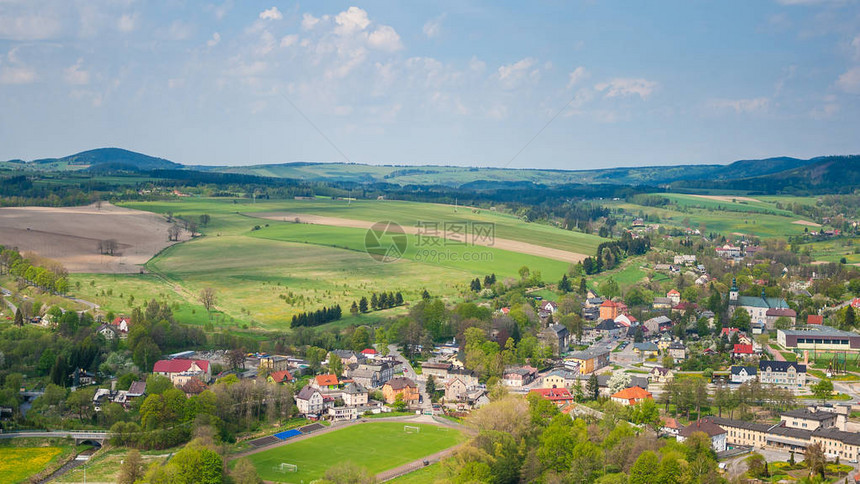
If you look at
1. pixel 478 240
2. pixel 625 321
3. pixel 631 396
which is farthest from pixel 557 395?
pixel 478 240

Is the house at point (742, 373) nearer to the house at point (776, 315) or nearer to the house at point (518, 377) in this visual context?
the house at point (518, 377)

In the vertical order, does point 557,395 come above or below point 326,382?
below

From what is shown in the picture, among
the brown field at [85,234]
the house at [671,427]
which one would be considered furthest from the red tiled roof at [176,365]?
A: the house at [671,427]

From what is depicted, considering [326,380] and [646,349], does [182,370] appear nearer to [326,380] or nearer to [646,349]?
[326,380]

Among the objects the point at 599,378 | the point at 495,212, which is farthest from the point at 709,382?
the point at 495,212

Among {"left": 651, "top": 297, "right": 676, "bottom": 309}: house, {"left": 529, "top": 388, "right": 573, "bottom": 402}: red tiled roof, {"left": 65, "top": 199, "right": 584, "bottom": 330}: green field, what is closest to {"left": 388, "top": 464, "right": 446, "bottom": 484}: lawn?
{"left": 529, "top": 388, "right": 573, "bottom": 402}: red tiled roof
